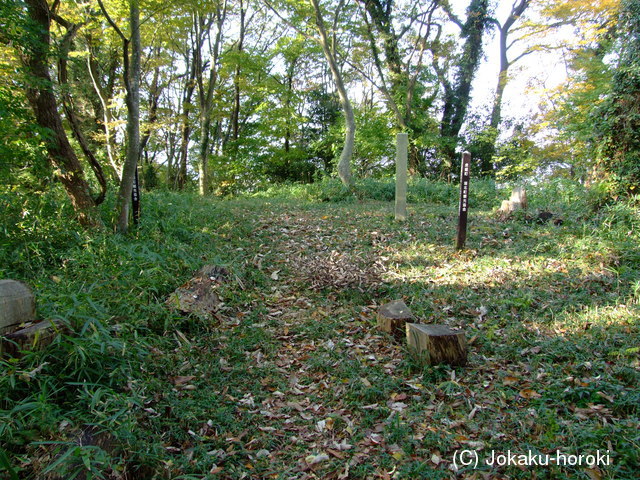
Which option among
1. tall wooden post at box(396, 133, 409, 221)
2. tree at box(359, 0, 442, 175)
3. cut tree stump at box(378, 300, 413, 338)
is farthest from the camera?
tree at box(359, 0, 442, 175)

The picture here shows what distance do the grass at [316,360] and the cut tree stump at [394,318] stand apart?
0.11 m

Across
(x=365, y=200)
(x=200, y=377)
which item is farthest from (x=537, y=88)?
(x=200, y=377)

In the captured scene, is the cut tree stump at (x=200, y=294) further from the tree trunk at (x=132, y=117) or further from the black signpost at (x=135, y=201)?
the black signpost at (x=135, y=201)

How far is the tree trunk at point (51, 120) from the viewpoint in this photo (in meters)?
5.74

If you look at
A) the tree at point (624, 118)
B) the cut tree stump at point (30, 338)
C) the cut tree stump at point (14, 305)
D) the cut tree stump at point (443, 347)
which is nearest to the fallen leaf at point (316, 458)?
the cut tree stump at point (443, 347)

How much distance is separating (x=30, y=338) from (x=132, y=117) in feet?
14.5

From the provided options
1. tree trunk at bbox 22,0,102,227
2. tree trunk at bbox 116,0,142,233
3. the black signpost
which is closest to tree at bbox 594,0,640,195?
tree trunk at bbox 116,0,142,233

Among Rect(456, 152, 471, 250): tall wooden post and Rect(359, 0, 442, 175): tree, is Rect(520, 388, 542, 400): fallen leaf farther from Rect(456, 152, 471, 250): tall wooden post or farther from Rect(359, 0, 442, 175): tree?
Rect(359, 0, 442, 175): tree

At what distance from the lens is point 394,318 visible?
404cm

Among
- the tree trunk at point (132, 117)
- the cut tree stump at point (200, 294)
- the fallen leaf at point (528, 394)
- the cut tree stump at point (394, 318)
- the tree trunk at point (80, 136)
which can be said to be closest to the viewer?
the fallen leaf at point (528, 394)

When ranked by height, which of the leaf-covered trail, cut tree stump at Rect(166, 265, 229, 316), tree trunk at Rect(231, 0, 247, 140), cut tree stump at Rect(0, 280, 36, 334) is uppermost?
tree trunk at Rect(231, 0, 247, 140)

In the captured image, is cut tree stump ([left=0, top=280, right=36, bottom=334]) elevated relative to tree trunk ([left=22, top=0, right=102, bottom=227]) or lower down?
lower down

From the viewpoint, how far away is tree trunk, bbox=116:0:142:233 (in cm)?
586

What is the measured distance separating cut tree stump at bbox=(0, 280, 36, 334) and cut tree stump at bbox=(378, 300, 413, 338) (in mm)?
3140
